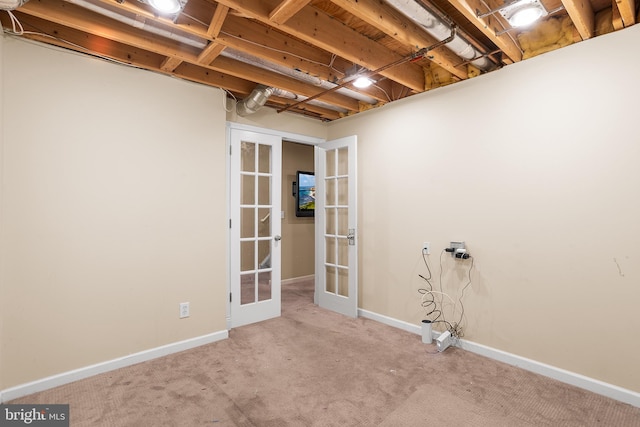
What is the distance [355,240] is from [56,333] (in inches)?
110

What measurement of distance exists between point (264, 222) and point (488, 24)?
109 inches

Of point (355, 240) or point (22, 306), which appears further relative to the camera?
point (355, 240)

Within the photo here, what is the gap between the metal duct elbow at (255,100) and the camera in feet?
10.3

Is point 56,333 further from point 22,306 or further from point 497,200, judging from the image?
point 497,200

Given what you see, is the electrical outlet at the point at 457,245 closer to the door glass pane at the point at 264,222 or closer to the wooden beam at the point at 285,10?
the door glass pane at the point at 264,222

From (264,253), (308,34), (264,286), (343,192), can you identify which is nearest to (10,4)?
(308,34)

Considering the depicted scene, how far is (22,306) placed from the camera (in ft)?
7.25

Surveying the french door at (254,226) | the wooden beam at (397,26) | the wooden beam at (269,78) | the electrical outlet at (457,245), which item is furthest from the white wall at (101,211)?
the electrical outlet at (457,245)

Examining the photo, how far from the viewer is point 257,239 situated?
3.62 meters

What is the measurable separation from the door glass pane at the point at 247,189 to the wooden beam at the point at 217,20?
1.63 meters

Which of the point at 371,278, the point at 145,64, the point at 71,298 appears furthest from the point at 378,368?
the point at 145,64

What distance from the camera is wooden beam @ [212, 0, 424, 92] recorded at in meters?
1.94

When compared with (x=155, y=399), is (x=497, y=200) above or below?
above

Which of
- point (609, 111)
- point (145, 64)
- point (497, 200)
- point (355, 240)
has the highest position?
point (145, 64)
